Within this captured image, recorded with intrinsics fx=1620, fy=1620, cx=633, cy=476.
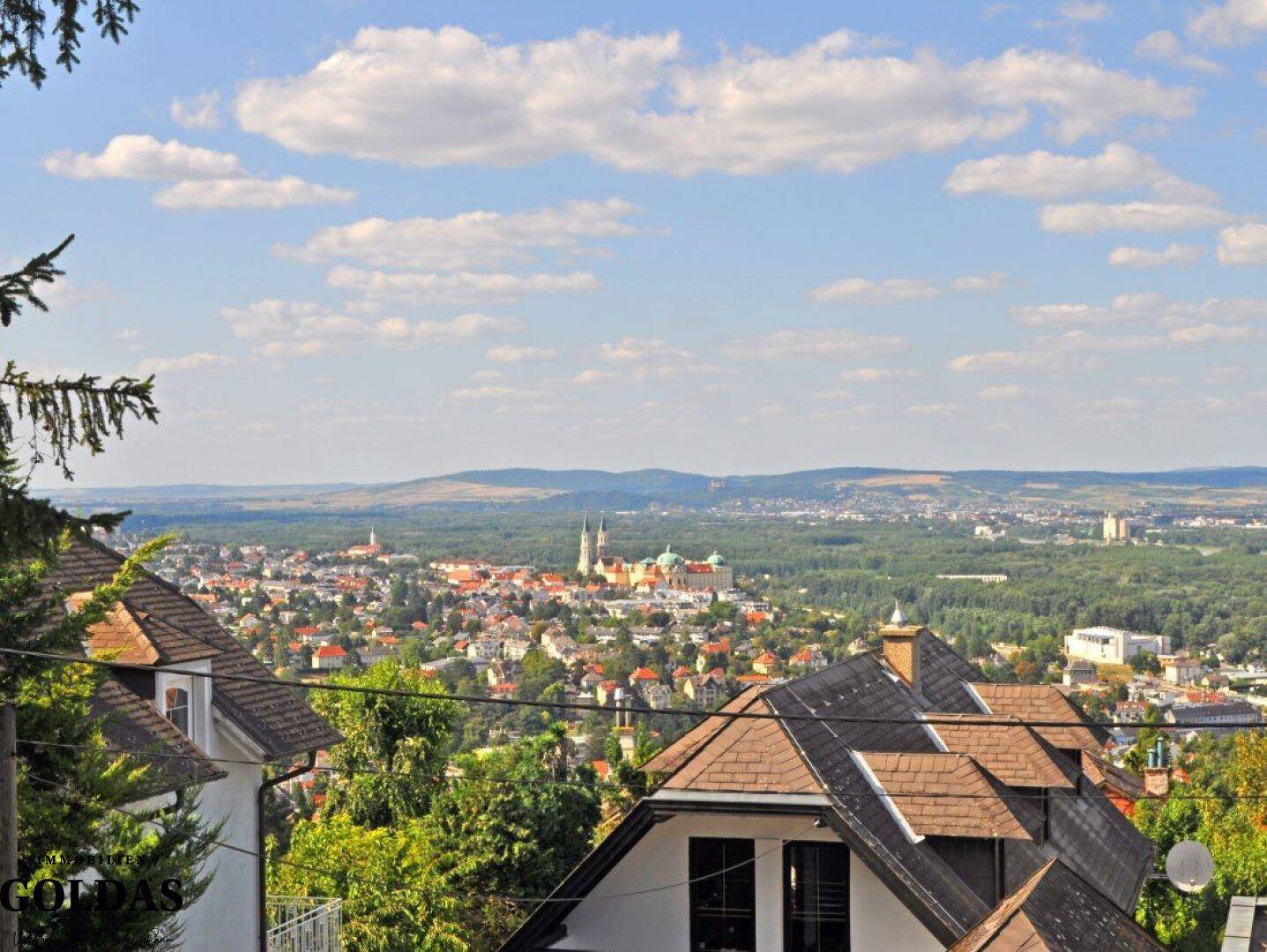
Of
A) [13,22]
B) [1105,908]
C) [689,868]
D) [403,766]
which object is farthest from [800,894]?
[403,766]

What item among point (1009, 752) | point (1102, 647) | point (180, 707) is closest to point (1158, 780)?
point (1009, 752)

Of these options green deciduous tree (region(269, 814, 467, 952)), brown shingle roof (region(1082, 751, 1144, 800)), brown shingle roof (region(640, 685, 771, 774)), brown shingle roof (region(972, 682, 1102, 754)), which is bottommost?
green deciduous tree (region(269, 814, 467, 952))

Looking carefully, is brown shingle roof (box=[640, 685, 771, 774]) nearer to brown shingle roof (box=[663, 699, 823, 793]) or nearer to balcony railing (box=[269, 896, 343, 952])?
brown shingle roof (box=[663, 699, 823, 793])

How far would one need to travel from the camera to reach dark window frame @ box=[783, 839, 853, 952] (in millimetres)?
15523

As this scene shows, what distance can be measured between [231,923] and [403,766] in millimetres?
17644

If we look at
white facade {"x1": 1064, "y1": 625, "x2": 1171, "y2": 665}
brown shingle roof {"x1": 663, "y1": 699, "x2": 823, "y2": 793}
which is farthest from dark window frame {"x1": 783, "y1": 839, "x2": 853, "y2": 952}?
white facade {"x1": 1064, "y1": 625, "x2": 1171, "y2": 665}

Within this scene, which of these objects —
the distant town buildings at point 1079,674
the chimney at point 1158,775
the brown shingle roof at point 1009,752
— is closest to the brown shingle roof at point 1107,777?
the brown shingle roof at point 1009,752

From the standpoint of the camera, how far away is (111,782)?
36.7 ft

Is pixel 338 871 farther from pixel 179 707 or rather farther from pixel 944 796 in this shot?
pixel 944 796

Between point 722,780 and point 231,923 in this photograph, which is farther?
point 231,923

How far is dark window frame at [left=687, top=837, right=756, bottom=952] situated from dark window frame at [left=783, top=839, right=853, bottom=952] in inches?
11.8

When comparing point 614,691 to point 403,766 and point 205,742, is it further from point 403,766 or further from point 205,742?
point 205,742

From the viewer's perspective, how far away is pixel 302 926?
18891 millimetres

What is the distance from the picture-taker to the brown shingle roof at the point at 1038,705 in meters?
23.3
